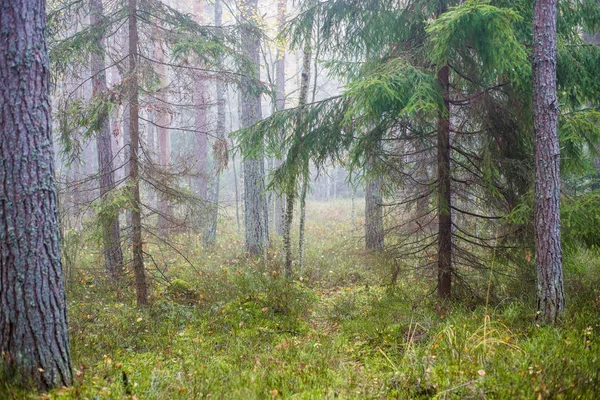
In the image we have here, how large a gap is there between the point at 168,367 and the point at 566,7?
8360 mm

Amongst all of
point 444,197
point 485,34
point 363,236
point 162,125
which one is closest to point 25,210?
point 363,236

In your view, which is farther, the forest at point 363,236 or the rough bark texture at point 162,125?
the rough bark texture at point 162,125

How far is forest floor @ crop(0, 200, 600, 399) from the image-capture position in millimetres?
4266

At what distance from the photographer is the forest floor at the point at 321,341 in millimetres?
4266

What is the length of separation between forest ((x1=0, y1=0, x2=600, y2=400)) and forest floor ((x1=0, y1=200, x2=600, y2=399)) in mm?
38

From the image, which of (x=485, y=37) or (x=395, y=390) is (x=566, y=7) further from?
(x=395, y=390)

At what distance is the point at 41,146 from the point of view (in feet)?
13.6

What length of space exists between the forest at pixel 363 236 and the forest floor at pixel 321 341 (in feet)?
0.12

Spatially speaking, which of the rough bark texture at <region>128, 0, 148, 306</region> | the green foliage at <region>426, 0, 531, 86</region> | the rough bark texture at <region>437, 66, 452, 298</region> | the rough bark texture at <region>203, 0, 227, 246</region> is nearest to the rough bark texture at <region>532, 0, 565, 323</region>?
the green foliage at <region>426, 0, 531, 86</region>

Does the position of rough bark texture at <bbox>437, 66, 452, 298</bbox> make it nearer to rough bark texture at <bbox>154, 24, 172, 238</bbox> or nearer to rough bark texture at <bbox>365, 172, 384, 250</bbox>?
rough bark texture at <bbox>365, 172, 384, 250</bbox>

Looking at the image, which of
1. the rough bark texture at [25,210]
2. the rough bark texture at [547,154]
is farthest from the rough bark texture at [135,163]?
the rough bark texture at [547,154]

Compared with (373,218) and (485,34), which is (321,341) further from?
(373,218)

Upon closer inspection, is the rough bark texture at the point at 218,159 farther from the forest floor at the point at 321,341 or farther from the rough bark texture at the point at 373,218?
the rough bark texture at the point at 373,218

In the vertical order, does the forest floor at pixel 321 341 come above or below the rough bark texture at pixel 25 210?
below
